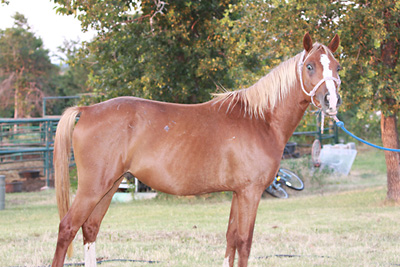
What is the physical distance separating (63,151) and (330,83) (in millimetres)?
2349

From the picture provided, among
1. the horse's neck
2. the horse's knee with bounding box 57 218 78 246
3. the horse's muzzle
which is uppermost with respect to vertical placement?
the horse's muzzle

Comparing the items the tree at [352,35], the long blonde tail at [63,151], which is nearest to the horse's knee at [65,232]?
the long blonde tail at [63,151]

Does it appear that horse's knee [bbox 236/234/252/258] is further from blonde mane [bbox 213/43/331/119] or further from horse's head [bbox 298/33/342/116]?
horse's head [bbox 298/33/342/116]

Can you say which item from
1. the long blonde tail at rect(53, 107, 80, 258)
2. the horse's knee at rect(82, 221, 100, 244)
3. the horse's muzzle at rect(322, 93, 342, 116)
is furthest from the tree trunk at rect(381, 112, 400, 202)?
the long blonde tail at rect(53, 107, 80, 258)

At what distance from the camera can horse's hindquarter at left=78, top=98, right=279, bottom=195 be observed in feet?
12.0

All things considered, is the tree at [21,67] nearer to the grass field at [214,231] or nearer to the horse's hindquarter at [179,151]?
the grass field at [214,231]

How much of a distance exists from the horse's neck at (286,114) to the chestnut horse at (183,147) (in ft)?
0.09

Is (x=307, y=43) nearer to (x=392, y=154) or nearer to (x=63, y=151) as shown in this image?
(x=63, y=151)

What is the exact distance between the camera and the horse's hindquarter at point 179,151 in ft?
12.0

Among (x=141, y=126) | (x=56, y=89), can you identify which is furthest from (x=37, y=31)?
(x=141, y=126)

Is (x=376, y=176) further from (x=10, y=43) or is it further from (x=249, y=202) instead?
(x=10, y=43)

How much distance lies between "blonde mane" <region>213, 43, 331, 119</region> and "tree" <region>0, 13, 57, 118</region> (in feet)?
77.8

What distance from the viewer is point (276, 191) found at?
10695 millimetres

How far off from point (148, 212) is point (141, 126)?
16.6ft
